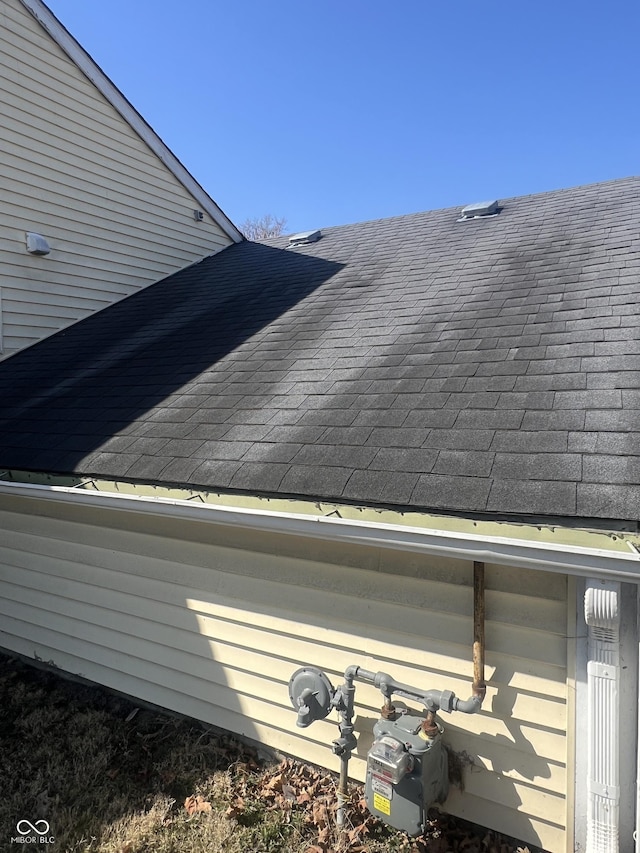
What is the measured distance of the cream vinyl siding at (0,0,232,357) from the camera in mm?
7414

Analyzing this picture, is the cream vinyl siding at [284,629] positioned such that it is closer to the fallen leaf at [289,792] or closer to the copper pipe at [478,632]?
the copper pipe at [478,632]

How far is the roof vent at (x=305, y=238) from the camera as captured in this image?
938 centimetres

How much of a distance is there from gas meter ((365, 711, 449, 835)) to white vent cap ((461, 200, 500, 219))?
670cm

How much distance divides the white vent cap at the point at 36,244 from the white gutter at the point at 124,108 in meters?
2.55

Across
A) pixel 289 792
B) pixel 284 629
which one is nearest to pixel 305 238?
pixel 284 629

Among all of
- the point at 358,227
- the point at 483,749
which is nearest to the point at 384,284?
the point at 358,227

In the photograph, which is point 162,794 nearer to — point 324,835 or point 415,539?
point 324,835

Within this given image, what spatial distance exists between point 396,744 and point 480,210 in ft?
22.7

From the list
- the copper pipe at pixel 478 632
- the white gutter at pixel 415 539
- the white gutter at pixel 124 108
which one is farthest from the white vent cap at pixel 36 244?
the copper pipe at pixel 478 632

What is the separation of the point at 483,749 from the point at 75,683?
12.2 feet

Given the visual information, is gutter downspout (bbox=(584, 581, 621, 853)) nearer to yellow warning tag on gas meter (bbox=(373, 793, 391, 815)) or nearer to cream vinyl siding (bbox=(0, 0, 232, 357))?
yellow warning tag on gas meter (bbox=(373, 793, 391, 815))

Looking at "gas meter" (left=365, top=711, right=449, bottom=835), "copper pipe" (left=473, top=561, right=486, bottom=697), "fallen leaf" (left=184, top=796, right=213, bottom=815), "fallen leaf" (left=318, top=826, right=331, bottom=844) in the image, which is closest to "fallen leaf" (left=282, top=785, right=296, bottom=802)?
"fallen leaf" (left=318, top=826, right=331, bottom=844)

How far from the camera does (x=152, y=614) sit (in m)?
4.48

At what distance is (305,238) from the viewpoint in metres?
9.42
